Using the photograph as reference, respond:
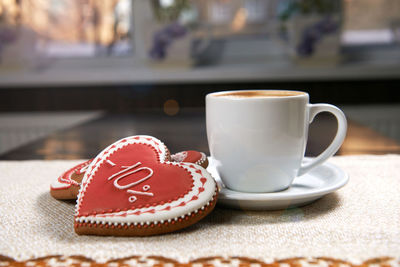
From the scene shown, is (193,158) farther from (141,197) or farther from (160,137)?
(160,137)

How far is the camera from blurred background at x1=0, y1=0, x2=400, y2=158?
189cm

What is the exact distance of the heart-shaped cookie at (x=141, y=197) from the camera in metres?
0.39

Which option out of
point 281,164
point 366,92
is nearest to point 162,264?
point 281,164

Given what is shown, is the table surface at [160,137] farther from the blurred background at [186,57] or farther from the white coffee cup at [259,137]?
the blurred background at [186,57]

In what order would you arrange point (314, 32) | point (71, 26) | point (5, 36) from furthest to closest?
point (71, 26) → point (5, 36) → point (314, 32)

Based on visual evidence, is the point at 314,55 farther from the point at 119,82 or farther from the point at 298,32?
the point at 119,82

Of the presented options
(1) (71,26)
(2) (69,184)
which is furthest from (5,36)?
(2) (69,184)

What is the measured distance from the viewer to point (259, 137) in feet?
1.55

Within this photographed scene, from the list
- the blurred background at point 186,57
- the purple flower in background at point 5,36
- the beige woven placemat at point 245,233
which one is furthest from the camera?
the purple flower in background at point 5,36

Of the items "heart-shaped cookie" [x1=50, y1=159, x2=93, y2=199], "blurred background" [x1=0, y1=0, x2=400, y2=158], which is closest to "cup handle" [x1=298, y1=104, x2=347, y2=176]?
"heart-shaped cookie" [x1=50, y1=159, x2=93, y2=199]

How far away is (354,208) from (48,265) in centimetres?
35

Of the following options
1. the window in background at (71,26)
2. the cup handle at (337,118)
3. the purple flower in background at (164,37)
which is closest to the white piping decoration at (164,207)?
the cup handle at (337,118)

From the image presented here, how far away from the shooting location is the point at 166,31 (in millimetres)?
1941

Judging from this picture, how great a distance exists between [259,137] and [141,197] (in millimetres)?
163
